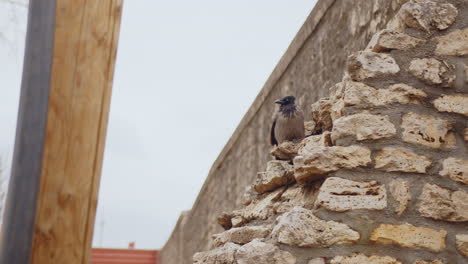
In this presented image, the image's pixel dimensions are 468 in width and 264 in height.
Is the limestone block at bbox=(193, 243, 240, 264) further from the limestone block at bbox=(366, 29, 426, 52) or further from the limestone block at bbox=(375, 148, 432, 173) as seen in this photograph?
the limestone block at bbox=(366, 29, 426, 52)

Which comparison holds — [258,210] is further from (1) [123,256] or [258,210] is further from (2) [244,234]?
(1) [123,256]

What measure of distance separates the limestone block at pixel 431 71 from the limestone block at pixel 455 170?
377 mm

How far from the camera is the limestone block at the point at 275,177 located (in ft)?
10.4

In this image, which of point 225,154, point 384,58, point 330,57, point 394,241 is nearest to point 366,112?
point 384,58

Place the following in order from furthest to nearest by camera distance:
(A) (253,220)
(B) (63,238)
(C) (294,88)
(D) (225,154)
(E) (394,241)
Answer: (D) (225,154) < (C) (294,88) < (A) (253,220) < (E) (394,241) < (B) (63,238)

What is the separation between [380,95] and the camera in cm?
274

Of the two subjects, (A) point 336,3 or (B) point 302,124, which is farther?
(A) point 336,3

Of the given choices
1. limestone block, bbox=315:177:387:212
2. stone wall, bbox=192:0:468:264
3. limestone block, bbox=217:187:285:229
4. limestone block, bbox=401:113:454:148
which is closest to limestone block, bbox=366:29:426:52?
stone wall, bbox=192:0:468:264

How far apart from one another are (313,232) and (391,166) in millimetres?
470

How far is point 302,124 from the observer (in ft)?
13.6

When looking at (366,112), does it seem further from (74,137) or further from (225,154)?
(225,154)

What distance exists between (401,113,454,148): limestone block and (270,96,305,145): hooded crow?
1300mm

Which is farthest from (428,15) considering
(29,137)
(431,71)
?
(29,137)

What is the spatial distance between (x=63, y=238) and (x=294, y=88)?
168 inches
